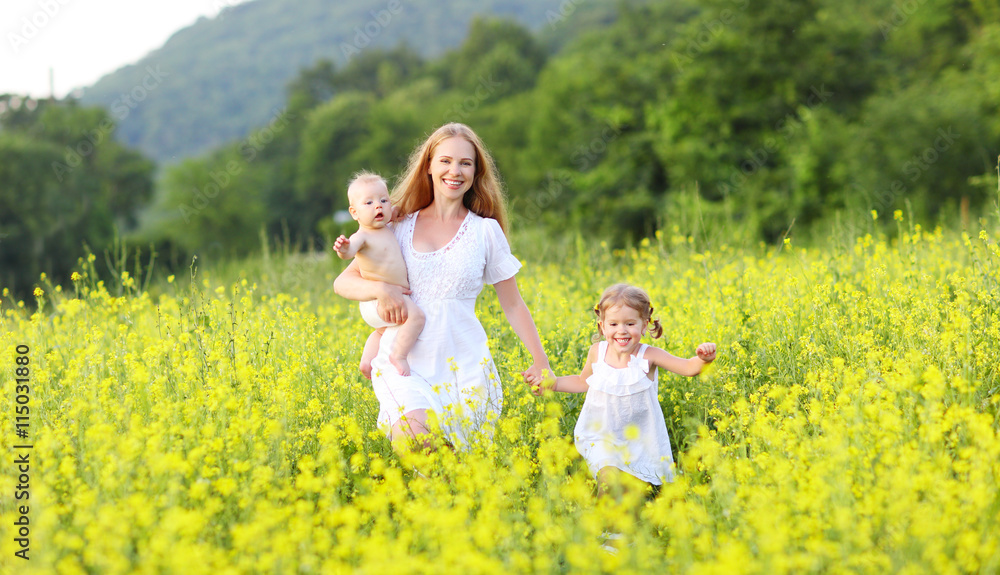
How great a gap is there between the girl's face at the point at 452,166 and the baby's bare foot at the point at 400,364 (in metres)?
0.86

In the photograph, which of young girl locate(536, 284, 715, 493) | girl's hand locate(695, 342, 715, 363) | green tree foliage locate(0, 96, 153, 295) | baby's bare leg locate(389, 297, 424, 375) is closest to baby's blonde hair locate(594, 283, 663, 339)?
young girl locate(536, 284, 715, 493)

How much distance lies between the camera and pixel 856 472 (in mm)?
3029

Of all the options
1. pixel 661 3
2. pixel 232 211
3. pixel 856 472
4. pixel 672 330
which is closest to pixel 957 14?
pixel 661 3

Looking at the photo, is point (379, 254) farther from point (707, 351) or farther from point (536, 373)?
point (707, 351)

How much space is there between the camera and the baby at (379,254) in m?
3.70

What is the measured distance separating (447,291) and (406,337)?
1.02 ft

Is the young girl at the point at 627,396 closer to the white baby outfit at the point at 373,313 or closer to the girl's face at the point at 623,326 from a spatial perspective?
the girl's face at the point at 623,326

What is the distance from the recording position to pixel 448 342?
148 inches

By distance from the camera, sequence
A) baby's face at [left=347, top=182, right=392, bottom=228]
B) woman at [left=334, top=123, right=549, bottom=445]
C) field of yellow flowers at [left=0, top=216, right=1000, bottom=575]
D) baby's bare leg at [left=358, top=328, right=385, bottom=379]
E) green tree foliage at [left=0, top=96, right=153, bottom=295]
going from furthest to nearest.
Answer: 1. green tree foliage at [left=0, top=96, right=153, bottom=295]
2. baby's bare leg at [left=358, top=328, right=385, bottom=379]
3. baby's face at [left=347, top=182, right=392, bottom=228]
4. woman at [left=334, top=123, right=549, bottom=445]
5. field of yellow flowers at [left=0, top=216, right=1000, bottom=575]

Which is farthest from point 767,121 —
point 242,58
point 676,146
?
point 242,58

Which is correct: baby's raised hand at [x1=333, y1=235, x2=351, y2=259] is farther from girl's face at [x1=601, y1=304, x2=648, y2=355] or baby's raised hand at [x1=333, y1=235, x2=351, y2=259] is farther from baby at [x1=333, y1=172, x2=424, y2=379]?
girl's face at [x1=601, y1=304, x2=648, y2=355]

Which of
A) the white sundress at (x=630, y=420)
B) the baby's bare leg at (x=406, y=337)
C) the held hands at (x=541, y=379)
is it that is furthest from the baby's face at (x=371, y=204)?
the white sundress at (x=630, y=420)

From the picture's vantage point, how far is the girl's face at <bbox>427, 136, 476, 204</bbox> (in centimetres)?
386

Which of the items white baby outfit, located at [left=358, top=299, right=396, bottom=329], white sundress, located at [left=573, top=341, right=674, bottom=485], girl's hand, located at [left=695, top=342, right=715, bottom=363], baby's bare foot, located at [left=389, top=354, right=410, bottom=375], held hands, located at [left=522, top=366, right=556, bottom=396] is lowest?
white sundress, located at [left=573, top=341, right=674, bottom=485]
